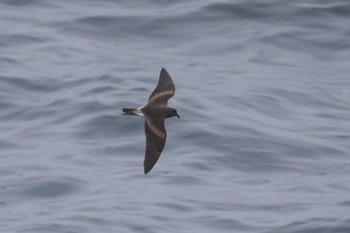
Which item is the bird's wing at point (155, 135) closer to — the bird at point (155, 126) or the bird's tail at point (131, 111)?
the bird at point (155, 126)

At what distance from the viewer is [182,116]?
54.4ft

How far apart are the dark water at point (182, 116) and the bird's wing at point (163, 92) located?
8.14ft

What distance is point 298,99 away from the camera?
58.7 feet

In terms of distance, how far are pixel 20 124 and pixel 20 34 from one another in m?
3.50

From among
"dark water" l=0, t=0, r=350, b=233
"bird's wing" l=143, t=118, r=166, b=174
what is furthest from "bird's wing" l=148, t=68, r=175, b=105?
"dark water" l=0, t=0, r=350, b=233

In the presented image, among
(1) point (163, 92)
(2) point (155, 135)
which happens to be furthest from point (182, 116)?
(2) point (155, 135)

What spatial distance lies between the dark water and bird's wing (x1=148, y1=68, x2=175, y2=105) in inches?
97.7

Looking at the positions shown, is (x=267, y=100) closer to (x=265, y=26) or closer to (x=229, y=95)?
(x=229, y=95)

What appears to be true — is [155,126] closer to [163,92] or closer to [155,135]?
[155,135]

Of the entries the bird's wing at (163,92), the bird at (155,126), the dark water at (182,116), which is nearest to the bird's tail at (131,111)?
the bird at (155,126)

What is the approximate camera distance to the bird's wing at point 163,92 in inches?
435

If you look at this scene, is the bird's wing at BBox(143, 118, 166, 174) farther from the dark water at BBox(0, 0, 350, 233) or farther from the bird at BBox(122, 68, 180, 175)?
the dark water at BBox(0, 0, 350, 233)

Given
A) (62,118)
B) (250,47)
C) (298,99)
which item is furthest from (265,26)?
(62,118)

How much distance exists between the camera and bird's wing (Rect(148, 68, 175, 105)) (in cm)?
1105
